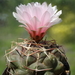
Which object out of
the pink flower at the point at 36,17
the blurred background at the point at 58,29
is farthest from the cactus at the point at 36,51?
the blurred background at the point at 58,29

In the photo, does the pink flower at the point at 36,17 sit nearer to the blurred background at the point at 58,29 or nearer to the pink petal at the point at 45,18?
the pink petal at the point at 45,18

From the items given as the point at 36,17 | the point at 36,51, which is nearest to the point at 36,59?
the point at 36,51

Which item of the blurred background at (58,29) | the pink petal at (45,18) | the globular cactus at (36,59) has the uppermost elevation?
the blurred background at (58,29)

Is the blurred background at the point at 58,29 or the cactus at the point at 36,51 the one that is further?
the blurred background at the point at 58,29

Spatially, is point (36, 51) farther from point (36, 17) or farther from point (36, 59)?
point (36, 17)

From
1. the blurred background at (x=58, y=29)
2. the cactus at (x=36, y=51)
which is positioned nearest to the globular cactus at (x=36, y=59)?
the cactus at (x=36, y=51)

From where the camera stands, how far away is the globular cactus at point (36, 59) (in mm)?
1062

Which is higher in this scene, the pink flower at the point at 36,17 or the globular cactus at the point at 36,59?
the pink flower at the point at 36,17

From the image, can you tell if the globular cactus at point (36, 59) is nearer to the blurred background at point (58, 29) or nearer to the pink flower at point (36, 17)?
the pink flower at point (36, 17)

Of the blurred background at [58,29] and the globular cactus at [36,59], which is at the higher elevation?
the blurred background at [58,29]

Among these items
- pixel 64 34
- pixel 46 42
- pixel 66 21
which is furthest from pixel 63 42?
pixel 46 42

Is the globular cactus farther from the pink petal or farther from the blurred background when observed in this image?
the blurred background

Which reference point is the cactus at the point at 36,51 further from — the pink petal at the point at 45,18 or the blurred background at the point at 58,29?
the blurred background at the point at 58,29

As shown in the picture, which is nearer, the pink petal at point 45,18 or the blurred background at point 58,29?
the pink petal at point 45,18
